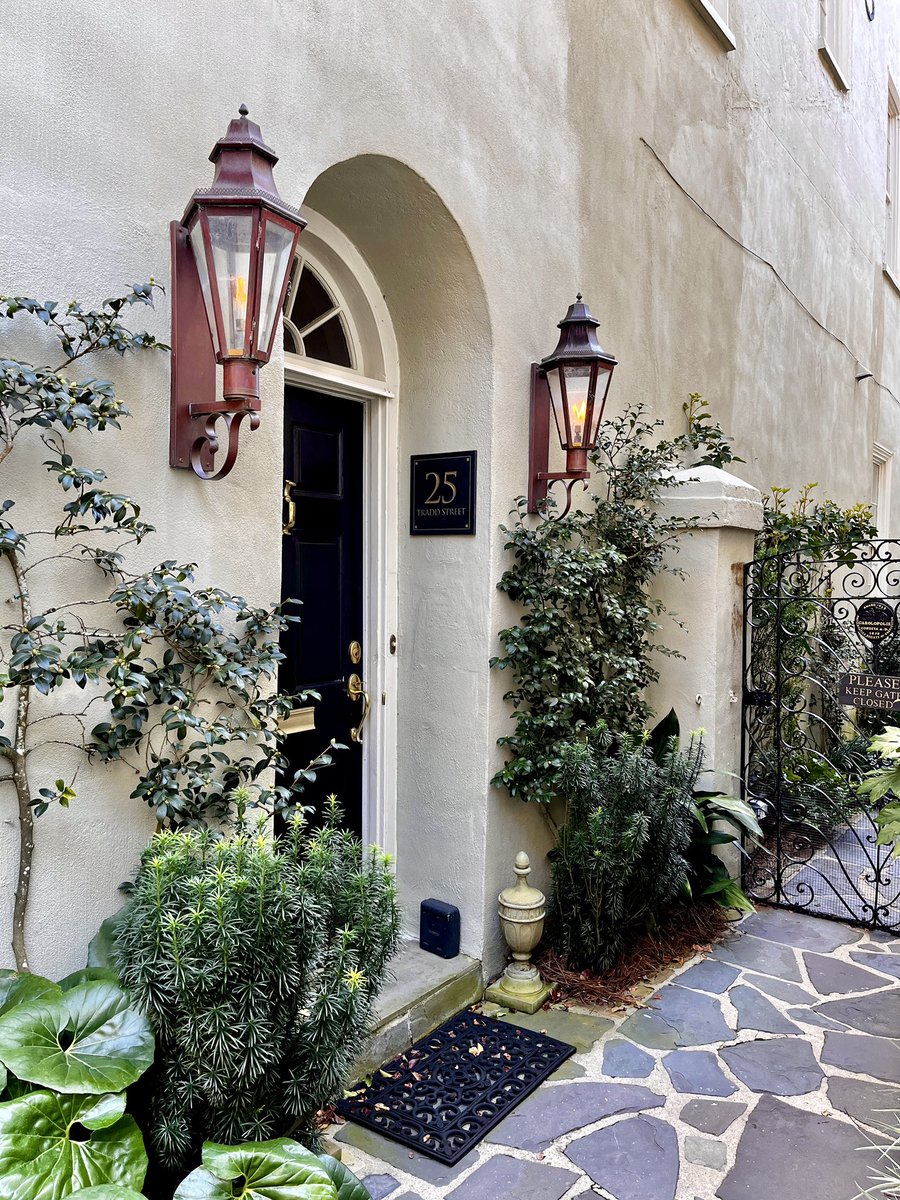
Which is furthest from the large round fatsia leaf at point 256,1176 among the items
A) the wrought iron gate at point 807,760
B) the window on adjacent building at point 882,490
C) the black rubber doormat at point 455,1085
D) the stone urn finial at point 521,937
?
the window on adjacent building at point 882,490

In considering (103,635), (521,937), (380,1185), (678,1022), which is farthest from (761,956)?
(103,635)

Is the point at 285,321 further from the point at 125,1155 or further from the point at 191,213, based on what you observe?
the point at 125,1155

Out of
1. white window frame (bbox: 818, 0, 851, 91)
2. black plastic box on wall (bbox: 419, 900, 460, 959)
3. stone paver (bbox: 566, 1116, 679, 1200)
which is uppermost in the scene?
white window frame (bbox: 818, 0, 851, 91)

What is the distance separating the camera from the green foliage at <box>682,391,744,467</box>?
5648 millimetres

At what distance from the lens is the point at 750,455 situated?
22.2 ft

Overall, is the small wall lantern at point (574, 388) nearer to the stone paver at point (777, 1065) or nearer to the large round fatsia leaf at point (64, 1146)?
the stone paver at point (777, 1065)

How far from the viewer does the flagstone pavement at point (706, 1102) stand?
263 cm

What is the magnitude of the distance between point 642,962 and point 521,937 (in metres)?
0.66

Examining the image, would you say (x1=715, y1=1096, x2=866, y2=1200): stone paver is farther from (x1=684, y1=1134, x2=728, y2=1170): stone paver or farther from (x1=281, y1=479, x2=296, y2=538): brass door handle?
(x1=281, y1=479, x2=296, y2=538): brass door handle

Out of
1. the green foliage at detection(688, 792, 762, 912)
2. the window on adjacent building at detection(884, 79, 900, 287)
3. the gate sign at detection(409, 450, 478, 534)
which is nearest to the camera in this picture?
the gate sign at detection(409, 450, 478, 534)

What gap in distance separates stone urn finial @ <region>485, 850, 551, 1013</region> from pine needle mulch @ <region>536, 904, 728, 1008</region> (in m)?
0.11

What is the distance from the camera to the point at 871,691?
15.0ft

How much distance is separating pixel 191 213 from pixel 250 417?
58 cm

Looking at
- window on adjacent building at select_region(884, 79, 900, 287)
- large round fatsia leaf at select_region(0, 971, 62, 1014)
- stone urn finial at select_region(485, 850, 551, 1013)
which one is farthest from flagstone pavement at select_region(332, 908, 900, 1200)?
window on adjacent building at select_region(884, 79, 900, 287)
